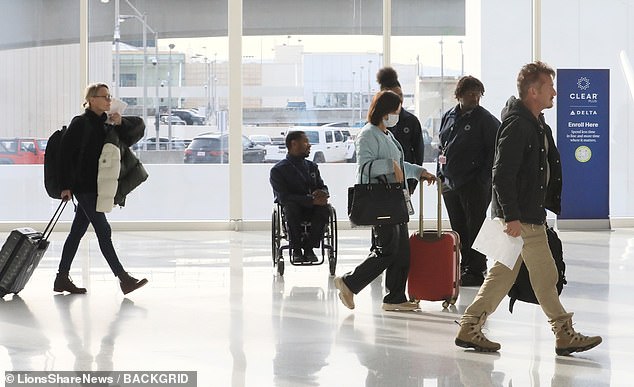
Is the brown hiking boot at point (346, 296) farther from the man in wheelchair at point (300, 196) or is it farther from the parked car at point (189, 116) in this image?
the parked car at point (189, 116)

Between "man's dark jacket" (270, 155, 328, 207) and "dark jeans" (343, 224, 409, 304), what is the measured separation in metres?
1.66

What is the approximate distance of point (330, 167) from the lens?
43.2 feet

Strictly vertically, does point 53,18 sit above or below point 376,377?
above

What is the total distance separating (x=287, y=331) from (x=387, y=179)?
118 cm

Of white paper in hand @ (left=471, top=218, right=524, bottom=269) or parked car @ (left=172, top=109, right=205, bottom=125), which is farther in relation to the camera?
parked car @ (left=172, top=109, right=205, bottom=125)

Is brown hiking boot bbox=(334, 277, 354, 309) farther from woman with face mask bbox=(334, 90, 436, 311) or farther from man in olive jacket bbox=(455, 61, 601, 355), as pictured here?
man in olive jacket bbox=(455, 61, 601, 355)

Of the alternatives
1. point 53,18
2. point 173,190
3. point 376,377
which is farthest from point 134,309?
point 53,18

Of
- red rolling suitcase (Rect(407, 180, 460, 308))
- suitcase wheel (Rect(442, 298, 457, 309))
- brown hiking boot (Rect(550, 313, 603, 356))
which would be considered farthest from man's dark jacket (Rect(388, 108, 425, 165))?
brown hiking boot (Rect(550, 313, 603, 356))

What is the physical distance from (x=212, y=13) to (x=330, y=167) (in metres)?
2.38

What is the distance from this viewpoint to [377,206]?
21.6 ft

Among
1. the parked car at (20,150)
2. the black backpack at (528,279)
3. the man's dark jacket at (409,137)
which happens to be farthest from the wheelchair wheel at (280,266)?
the parked car at (20,150)

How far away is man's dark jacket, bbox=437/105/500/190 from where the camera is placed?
776cm

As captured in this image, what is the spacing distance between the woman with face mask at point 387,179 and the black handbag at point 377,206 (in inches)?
3.1

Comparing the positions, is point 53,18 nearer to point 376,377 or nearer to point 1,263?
point 1,263
